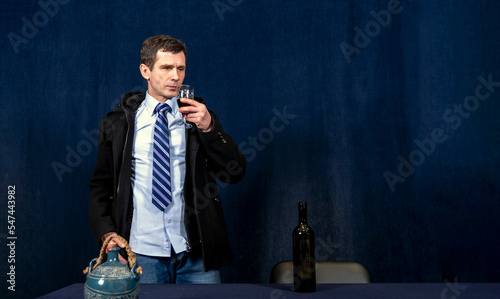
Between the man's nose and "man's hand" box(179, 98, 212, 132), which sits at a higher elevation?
the man's nose

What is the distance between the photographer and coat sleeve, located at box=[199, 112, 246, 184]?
1.99 m

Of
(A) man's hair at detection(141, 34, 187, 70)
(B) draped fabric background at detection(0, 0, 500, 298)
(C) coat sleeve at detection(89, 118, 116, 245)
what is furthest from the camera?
(B) draped fabric background at detection(0, 0, 500, 298)

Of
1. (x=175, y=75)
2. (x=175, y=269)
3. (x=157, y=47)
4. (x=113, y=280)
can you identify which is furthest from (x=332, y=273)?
(x=157, y=47)

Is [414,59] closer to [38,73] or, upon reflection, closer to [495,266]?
[495,266]

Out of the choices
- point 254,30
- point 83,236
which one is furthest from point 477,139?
point 83,236

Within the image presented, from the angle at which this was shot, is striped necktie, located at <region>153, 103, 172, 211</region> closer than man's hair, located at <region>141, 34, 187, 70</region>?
Yes

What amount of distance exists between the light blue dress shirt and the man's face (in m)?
0.07

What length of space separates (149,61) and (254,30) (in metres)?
0.99

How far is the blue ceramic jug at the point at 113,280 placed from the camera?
115 centimetres

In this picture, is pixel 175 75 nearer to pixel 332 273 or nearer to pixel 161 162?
pixel 161 162

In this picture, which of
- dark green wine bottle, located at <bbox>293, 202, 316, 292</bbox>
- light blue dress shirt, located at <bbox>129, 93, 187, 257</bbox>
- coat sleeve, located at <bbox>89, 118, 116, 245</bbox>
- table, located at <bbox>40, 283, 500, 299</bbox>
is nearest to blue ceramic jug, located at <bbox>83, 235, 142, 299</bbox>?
table, located at <bbox>40, 283, 500, 299</bbox>

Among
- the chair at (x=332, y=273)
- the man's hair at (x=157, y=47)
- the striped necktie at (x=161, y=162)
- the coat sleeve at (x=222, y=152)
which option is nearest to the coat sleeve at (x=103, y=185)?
the striped necktie at (x=161, y=162)

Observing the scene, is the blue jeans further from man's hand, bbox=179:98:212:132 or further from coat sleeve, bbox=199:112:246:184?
man's hand, bbox=179:98:212:132

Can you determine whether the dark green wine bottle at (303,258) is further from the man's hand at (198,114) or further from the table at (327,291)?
the man's hand at (198,114)
